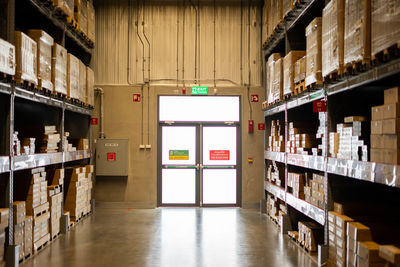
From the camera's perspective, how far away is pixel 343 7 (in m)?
4.46

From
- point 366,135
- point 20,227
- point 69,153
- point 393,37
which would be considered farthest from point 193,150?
point 393,37

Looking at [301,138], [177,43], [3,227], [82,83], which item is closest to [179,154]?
[177,43]

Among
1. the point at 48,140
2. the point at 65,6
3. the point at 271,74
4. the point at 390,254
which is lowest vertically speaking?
the point at 390,254

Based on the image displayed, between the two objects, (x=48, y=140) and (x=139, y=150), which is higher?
(x=48, y=140)

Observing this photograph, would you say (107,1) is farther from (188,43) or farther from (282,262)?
(282,262)

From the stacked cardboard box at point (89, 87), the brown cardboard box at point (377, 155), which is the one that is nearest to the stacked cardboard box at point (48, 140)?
the stacked cardboard box at point (89, 87)

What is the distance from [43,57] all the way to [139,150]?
4602mm

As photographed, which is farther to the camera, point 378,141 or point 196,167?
point 196,167

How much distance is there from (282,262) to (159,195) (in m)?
5.35

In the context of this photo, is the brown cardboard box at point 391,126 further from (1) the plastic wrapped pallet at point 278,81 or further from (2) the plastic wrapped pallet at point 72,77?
(2) the plastic wrapped pallet at point 72,77

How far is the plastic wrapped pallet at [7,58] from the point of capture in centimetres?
458

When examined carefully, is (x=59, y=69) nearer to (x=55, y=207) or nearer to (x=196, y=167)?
(x=55, y=207)

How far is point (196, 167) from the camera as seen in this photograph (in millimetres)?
10289

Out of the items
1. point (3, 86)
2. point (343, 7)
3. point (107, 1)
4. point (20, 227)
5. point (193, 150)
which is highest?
point (107, 1)
